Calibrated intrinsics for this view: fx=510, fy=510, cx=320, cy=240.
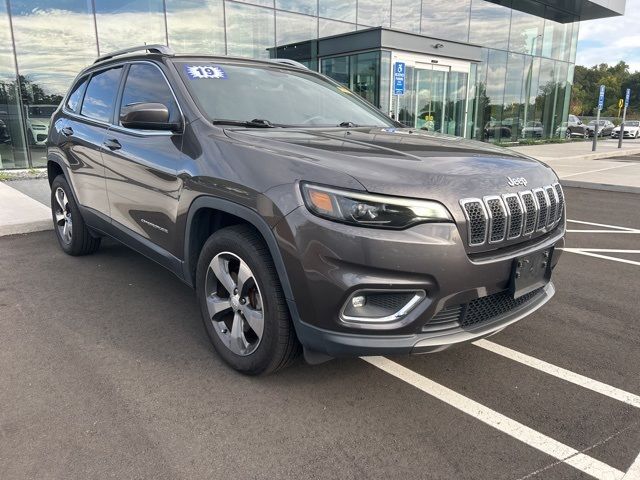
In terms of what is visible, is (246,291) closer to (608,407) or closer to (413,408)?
(413,408)

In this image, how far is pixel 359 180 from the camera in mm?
2334

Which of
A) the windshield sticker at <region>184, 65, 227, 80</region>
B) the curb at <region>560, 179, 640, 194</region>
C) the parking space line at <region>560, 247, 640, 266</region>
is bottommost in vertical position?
the curb at <region>560, 179, 640, 194</region>

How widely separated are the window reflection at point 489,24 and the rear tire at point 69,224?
2162 centimetres

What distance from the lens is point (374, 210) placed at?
2318mm

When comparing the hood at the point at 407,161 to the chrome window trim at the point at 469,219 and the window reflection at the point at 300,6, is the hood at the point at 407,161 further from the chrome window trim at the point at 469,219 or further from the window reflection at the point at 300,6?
the window reflection at the point at 300,6

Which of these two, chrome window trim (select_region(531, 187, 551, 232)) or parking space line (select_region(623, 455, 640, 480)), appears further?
chrome window trim (select_region(531, 187, 551, 232))

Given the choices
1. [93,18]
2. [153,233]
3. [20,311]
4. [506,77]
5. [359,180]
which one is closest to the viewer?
[359,180]

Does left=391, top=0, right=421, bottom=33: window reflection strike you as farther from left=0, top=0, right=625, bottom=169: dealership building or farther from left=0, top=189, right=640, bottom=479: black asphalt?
left=0, top=189, right=640, bottom=479: black asphalt

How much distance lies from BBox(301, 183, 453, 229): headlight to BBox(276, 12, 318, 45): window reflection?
15490 millimetres

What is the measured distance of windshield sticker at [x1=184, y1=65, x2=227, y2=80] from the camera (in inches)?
136

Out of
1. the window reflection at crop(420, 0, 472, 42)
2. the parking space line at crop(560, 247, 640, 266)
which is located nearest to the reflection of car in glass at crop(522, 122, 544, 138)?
the window reflection at crop(420, 0, 472, 42)

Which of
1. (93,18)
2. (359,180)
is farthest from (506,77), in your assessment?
(359,180)

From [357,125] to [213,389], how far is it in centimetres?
213

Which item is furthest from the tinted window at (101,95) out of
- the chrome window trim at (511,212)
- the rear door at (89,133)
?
the chrome window trim at (511,212)
